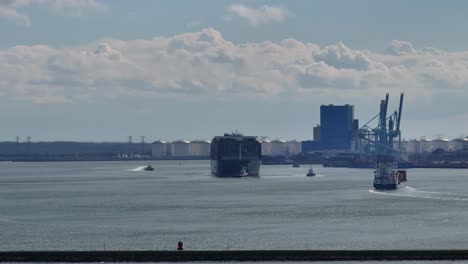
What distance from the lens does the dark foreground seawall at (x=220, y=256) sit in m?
57.0

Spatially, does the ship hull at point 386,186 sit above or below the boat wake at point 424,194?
above

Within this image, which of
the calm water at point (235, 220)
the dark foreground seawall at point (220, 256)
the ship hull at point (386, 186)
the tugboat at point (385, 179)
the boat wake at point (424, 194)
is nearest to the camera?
the dark foreground seawall at point (220, 256)

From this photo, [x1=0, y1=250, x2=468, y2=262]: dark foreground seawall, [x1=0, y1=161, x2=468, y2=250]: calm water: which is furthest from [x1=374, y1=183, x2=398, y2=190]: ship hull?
[x1=0, y1=250, x2=468, y2=262]: dark foreground seawall

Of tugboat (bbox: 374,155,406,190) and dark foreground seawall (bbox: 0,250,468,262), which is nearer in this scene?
dark foreground seawall (bbox: 0,250,468,262)

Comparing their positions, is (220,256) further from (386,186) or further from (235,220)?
(386,186)

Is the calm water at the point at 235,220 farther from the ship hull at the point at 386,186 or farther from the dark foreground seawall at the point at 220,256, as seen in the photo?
the ship hull at the point at 386,186

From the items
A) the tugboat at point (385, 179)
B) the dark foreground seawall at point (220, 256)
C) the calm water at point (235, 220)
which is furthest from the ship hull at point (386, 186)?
the dark foreground seawall at point (220, 256)

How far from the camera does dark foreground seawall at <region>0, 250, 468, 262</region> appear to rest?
187 ft

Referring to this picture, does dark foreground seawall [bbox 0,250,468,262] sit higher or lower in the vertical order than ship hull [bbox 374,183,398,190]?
lower

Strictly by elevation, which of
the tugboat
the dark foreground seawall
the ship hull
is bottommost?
the dark foreground seawall

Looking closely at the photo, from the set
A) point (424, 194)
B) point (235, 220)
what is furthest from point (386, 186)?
point (235, 220)

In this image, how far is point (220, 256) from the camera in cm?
5741

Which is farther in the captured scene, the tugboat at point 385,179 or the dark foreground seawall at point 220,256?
the tugboat at point 385,179

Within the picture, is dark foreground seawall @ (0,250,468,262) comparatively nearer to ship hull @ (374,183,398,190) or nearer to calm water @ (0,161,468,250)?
calm water @ (0,161,468,250)
